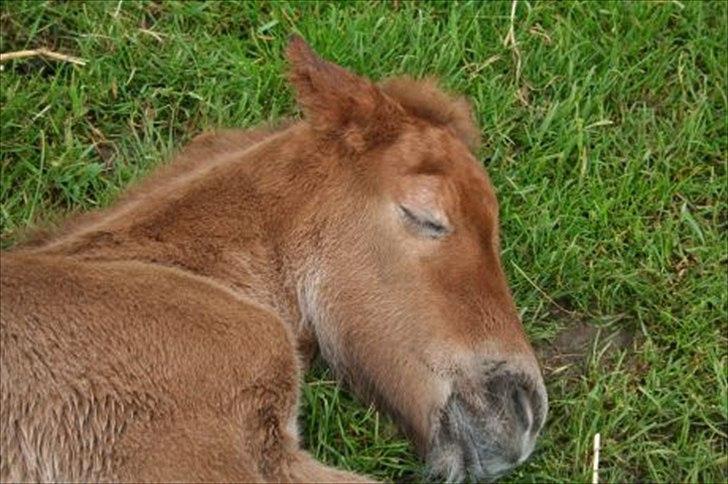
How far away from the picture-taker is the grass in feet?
16.2

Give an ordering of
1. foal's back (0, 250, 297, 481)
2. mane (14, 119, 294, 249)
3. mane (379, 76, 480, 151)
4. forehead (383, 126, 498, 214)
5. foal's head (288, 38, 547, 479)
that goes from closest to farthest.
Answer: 1. foal's back (0, 250, 297, 481)
2. foal's head (288, 38, 547, 479)
3. forehead (383, 126, 498, 214)
4. mane (14, 119, 294, 249)
5. mane (379, 76, 480, 151)

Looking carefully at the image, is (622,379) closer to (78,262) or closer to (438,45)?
(438,45)

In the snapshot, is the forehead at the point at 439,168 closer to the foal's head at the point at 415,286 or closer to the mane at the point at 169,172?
the foal's head at the point at 415,286

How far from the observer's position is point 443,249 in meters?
4.32

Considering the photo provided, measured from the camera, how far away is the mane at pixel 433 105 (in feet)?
15.5

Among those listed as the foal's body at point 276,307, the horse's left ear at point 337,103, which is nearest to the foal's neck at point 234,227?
the foal's body at point 276,307

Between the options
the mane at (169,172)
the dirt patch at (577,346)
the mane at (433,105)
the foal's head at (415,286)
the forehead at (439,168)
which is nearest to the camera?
the foal's head at (415,286)

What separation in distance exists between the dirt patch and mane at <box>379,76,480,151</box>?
0.87 m

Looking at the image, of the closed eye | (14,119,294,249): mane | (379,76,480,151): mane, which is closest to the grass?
(14,119,294,249): mane

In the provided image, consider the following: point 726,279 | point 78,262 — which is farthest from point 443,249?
point 726,279

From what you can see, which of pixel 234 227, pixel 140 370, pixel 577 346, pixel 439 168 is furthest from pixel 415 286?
pixel 577 346

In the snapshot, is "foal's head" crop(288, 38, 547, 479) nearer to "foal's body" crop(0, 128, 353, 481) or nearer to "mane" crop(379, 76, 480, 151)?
"mane" crop(379, 76, 480, 151)

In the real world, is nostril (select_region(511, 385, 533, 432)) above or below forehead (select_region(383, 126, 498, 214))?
below

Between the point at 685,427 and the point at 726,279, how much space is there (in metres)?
0.74
